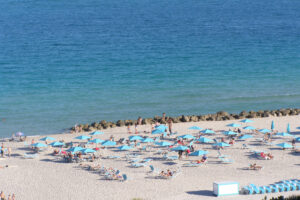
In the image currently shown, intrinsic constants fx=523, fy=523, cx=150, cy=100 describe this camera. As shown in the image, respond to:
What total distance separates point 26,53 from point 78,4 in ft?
117

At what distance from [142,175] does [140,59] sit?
4273 cm

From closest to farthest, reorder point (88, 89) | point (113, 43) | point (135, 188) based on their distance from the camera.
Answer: point (135, 188), point (88, 89), point (113, 43)

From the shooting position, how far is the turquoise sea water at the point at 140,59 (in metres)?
51.5

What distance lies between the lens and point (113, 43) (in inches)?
3189

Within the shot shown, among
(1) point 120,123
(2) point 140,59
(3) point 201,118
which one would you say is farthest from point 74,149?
(2) point 140,59

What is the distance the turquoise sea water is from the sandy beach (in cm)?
1180

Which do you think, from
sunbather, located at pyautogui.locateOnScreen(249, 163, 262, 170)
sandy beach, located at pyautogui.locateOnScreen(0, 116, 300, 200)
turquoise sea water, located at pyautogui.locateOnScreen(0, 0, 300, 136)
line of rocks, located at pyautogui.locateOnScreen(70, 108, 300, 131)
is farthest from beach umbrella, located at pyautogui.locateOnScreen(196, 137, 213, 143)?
turquoise sea water, located at pyautogui.locateOnScreen(0, 0, 300, 136)

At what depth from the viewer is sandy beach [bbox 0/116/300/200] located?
90.7 feet

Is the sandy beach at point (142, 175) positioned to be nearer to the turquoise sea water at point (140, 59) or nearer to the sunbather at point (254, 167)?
the sunbather at point (254, 167)

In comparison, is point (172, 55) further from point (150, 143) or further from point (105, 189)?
point (105, 189)

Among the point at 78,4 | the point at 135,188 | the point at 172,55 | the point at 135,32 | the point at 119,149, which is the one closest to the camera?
the point at 135,188

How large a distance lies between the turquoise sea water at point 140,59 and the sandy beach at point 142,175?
11799mm

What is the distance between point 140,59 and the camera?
7194cm

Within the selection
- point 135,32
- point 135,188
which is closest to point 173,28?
point 135,32
